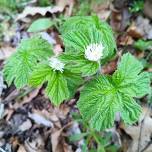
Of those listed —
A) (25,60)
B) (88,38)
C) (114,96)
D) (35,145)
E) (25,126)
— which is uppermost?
(88,38)

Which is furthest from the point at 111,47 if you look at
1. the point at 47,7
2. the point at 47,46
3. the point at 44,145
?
the point at 47,7

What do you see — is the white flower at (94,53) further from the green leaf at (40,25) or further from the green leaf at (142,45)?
the green leaf at (40,25)

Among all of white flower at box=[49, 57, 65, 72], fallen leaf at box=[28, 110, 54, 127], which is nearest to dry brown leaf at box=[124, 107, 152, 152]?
fallen leaf at box=[28, 110, 54, 127]

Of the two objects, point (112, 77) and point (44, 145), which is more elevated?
point (112, 77)

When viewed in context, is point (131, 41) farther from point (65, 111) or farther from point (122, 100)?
point (122, 100)

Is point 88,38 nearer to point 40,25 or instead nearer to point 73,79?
point 73,79

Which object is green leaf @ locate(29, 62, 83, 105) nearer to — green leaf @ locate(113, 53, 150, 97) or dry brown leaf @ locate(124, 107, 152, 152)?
green leaf @ locate(113, 53, 150, 97)

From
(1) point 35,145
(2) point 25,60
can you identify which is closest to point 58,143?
(1) point 35,145
